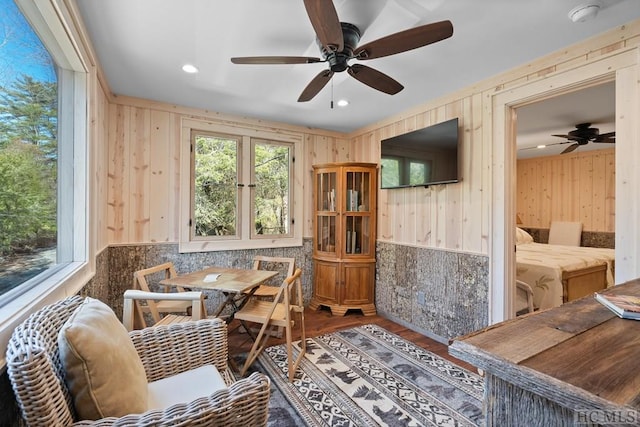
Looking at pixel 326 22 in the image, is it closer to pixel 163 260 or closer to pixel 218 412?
pixel 218 412

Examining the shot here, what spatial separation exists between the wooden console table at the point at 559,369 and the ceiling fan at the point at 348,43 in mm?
1389

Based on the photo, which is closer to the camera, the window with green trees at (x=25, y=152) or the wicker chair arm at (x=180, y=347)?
the window with green trees at (x=25, y=152)

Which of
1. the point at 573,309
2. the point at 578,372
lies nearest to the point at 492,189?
the point at 573,309

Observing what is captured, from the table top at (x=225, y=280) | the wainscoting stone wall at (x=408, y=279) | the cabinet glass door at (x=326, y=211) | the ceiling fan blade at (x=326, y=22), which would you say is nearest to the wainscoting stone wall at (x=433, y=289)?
the wainscoting stone wall at (x=408, y=279)

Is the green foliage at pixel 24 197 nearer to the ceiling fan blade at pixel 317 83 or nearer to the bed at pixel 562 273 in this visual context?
the ceiling fan blade at pixel 317 83

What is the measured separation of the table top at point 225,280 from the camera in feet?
7.48

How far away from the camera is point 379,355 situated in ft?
8.61

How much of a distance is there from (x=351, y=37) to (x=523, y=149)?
16.2 feet

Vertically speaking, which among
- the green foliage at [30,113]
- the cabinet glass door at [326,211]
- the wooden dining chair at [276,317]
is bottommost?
the wooden dining chair at [276,317]

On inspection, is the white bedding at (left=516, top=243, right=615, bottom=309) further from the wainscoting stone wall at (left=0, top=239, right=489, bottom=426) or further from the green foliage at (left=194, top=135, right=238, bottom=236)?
the green foliage at (left=194, top=135, right=238, bottom=236)

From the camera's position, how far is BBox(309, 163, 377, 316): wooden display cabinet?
374 cm

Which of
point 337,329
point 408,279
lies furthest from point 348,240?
point 337,329

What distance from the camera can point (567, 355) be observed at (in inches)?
25.2

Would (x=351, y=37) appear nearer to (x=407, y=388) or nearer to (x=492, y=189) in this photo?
(x=492, y=189)
